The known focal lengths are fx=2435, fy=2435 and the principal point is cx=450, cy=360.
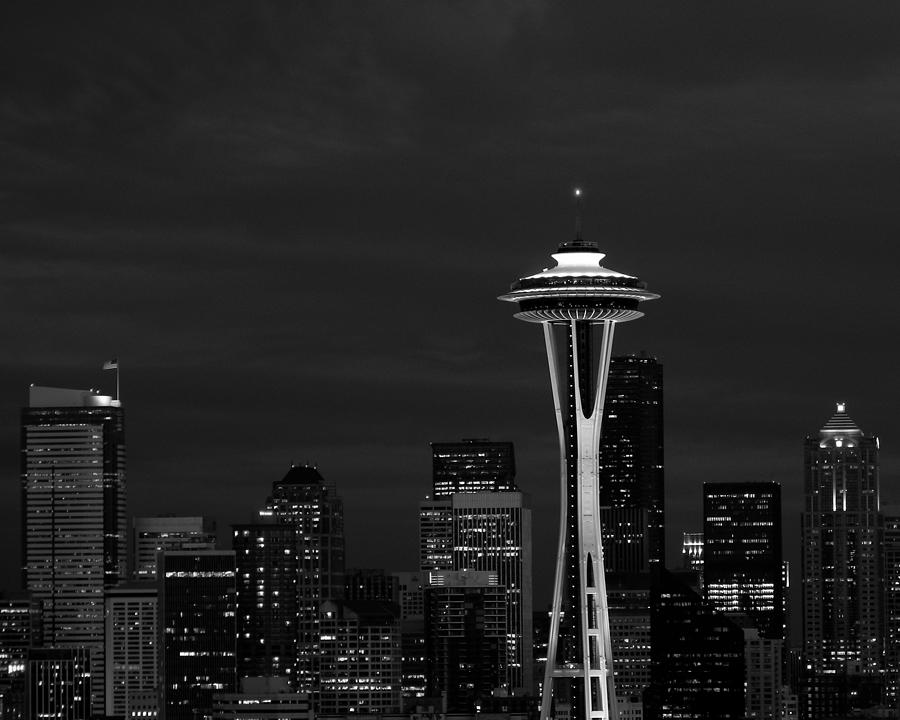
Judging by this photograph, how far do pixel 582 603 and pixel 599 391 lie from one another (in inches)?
492

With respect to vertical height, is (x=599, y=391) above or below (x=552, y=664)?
above

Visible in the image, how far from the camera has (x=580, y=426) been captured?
134m

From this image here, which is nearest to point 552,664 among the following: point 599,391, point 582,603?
point 582,603

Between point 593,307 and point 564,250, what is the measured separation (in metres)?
5.52

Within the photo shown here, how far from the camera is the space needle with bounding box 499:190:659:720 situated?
133875mm

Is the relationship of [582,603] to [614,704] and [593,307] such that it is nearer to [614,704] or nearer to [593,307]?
[614,704]

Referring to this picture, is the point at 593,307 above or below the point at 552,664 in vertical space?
above

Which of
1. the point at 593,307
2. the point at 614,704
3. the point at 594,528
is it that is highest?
the point at 593,307

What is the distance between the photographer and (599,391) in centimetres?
13300

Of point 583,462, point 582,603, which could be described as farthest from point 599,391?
point 582,603

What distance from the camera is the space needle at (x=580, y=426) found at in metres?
134

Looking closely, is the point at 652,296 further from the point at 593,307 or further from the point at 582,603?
the point at 582,603

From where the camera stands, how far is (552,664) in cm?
13850

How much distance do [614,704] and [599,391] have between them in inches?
788
